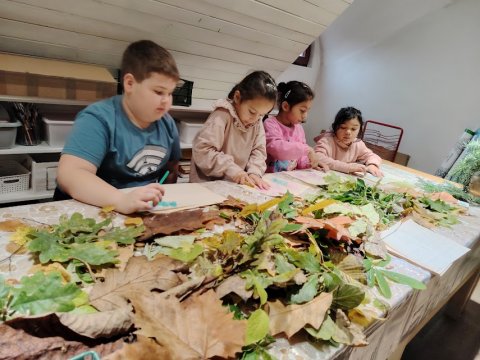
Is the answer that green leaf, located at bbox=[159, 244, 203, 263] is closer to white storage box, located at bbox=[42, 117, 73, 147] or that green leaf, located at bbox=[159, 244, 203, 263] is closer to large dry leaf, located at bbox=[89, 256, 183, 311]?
large dry leaf, located at bbox=[89, 256, 183, 311]

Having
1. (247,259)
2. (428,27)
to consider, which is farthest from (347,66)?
(247,259)

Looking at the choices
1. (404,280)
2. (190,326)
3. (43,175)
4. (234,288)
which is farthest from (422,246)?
(43,175)

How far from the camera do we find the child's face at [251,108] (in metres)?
1.34

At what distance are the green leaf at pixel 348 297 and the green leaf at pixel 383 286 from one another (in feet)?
0.48

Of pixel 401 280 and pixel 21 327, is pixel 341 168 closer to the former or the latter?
pixel 401 280

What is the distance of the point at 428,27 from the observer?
11.2 feet

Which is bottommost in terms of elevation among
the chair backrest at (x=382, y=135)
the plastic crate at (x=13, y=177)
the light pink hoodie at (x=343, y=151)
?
the plastic crate at (x=13, y=177)

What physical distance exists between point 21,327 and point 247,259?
14.3 inches

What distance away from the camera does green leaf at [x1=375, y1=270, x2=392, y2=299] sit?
2.24 ft

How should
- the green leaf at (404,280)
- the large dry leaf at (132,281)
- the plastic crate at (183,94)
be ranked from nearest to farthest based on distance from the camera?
the large dry leaf at (132,281)
the green leaf at (404,280)
the plastic crate at (183,94)

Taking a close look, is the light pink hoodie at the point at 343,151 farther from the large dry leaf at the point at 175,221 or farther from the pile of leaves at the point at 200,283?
the large dry leaf at the point at 175,221

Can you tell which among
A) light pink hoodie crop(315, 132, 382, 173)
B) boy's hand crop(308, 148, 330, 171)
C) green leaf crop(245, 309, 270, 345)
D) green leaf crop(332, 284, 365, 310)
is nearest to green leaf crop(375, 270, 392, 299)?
green leaf crop(332, 284, 365, 310)

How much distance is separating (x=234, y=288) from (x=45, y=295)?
0.29m

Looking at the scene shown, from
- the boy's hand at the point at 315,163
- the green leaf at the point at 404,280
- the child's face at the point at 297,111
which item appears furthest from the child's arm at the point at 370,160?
the green leaf at the point at 404,280
